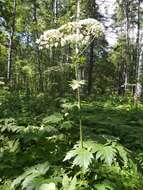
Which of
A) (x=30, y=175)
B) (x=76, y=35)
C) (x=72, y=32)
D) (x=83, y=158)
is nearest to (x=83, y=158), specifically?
(x=83, y=158)

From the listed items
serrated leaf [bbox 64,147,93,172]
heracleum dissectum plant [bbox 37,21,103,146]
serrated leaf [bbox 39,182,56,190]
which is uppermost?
heracleum dissectum plant [bbox 37,21,103,146]

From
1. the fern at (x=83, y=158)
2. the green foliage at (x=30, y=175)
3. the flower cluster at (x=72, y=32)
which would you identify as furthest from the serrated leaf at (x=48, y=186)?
the flower cluster at (x=72, y=32)

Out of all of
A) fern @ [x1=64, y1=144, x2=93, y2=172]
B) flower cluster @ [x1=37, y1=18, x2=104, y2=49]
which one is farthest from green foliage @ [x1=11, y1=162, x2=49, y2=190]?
flower cluster @ [x1=37, y1=18, x2=104, y2=49]

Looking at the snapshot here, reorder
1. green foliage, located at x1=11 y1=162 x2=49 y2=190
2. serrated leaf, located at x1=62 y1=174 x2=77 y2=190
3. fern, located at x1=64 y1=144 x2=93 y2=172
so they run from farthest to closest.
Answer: green foliage, located at x1=11 y1=162 x2=49 y2=190 → serrated leaf, located at x1=62 y1=174 x2=77 y2=190 → fern, located at x1=64 y1=144 x2=93 y2=172

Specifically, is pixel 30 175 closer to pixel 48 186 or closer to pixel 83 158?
pixel 48 186

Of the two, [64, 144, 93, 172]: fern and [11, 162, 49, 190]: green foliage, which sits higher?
[64, 144, 93, 172]: fern

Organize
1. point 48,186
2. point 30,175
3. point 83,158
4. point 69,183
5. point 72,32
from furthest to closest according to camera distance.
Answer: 1. point 72,32
2. point 30,175
3. point 69,183
4. point 48,186
5. point 83,158

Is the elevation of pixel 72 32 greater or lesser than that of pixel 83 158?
greater

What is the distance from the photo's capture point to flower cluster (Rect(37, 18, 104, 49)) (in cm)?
488

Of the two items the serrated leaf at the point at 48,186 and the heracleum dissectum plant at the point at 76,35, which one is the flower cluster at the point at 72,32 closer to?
the heracleum dissectum plant at the point at 76,35

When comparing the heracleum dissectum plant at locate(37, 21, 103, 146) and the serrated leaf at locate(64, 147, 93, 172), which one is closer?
the serrated leaf at locate(64, 147, 93, 172)

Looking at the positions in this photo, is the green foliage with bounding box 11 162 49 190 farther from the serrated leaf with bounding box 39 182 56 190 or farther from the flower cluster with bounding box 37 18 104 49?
the flower cluster with bounding box 37 18 104 49

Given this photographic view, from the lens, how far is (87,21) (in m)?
4.88

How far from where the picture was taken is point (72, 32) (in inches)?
198
